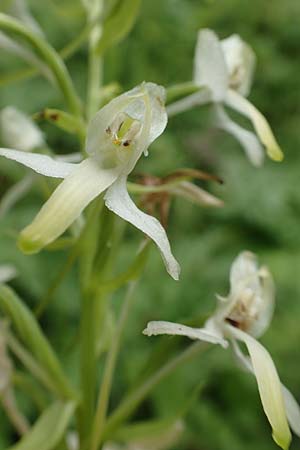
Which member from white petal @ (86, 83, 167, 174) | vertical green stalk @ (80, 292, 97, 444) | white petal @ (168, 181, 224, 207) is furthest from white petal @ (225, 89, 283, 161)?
vertical green stalk @ (80, 292, 97, 444)

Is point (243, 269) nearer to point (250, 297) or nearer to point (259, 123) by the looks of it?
point (250, 297)

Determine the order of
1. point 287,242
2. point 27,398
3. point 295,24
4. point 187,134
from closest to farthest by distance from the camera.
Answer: point 27,398
point 287,242
point 187,134
point 295,24

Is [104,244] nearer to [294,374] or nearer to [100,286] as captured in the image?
[100,286]

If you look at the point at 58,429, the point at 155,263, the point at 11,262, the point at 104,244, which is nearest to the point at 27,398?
the point at 11,262

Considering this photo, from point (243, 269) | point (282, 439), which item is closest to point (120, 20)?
point (243, 269)

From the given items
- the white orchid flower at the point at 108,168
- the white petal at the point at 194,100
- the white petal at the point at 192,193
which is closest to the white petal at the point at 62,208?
the white orchid flower at the point at 108,168

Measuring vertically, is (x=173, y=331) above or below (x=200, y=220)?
above
